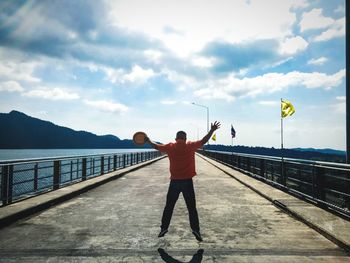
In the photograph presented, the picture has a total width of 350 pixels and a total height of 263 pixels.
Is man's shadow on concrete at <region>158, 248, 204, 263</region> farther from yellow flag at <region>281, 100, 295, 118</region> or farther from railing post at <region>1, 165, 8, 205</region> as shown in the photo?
yellow flag at <region>281, 100, 295, 118</region>

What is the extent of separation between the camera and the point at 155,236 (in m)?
5.79

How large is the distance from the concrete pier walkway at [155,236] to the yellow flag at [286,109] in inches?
255

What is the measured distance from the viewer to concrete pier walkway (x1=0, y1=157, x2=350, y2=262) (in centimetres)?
468

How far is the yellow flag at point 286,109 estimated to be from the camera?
47.3 feet

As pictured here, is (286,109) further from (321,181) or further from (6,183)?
(6,183)

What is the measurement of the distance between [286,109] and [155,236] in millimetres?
10688

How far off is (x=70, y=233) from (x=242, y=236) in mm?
3132

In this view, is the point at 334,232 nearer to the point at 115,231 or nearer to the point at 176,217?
the point at 176,217

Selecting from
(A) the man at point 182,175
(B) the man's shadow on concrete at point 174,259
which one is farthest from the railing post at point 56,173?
(B) the man's shadow on concrete at point 174,259

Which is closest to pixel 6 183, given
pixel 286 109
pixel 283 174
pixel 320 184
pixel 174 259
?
pixel 174 259

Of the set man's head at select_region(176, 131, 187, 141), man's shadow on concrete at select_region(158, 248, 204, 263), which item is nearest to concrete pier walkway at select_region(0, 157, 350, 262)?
man's shadow on concrete at select_region(158, 248, 204, 263)

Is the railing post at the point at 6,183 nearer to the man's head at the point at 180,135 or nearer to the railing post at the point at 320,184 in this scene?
the man's head at the point at 180,135

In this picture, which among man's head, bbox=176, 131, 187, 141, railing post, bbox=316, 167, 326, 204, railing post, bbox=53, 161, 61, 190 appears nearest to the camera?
man's head, bbox=176, 131, 187, 141

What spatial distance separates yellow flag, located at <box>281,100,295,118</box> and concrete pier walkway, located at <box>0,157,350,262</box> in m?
6.47
